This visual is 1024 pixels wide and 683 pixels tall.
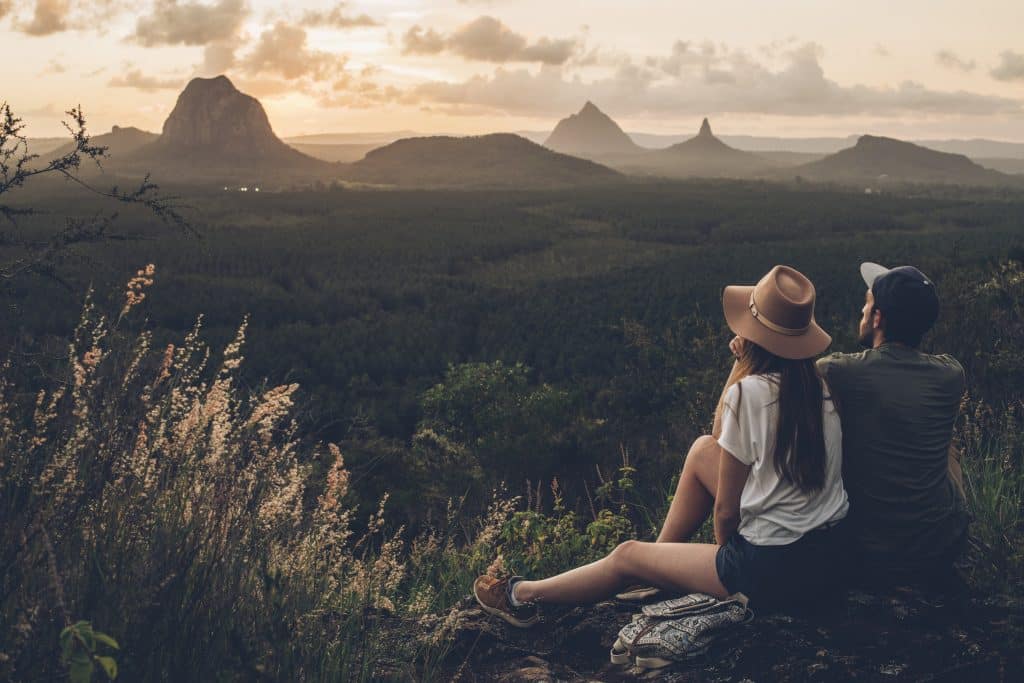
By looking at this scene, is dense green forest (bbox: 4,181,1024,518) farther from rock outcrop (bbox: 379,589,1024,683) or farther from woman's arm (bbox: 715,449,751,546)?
woman's arm (bbox: 715,449,751,546)

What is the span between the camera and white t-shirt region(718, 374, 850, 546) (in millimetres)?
2986

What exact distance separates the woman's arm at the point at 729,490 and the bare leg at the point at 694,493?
26 centimetres

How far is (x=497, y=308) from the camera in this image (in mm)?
34656

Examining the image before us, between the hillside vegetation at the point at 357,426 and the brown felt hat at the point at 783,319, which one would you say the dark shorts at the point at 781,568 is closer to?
the brown felt hat at the point at 783,319

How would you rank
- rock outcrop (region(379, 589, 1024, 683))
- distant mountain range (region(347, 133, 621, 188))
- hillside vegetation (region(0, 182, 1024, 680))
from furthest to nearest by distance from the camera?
distant mountain range (region(347, 133, 621, 188)), rock outcrop (region(379, 589, 1024, 683)), hillside vegetation (region(0, 182, 1024, 680))

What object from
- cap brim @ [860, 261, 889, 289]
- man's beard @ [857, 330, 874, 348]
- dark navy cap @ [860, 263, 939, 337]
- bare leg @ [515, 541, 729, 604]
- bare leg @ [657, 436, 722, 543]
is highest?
cap brim @ [860, 261, 889, 289]

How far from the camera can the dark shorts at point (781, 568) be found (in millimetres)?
3049

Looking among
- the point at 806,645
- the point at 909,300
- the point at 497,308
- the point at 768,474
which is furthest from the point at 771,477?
the point at 497,308

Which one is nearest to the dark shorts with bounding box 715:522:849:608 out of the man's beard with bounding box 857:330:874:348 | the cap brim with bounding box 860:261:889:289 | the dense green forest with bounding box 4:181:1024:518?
the man's beard with bounding box 857:330:874:348

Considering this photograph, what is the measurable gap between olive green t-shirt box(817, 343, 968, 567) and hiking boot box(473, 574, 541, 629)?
4.46 feet

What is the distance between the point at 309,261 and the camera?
48.6 meters

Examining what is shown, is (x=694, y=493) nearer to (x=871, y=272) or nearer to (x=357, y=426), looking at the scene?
(x=871, y=272)

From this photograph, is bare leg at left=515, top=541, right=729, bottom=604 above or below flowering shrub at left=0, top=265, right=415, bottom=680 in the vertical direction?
below

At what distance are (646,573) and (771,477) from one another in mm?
631
